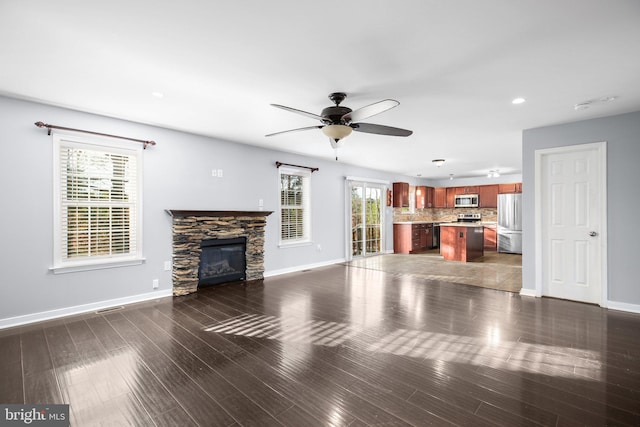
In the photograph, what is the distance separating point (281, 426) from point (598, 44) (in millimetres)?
3399

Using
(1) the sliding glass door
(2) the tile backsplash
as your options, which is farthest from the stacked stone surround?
(2) the tile backsplash

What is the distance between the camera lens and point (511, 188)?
9.08 metres

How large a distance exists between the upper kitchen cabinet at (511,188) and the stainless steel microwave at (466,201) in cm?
76

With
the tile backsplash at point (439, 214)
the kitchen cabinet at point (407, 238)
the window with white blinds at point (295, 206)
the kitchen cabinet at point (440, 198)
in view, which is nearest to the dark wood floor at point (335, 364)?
the window with white blinds at point (295, 206)

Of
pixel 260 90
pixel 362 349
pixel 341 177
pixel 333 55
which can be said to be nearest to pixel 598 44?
pixel 333 55

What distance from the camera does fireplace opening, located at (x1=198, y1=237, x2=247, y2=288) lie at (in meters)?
4.84

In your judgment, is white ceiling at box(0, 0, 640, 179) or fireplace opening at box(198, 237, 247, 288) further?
fireplace opening at box(198, 237, 247, 288)

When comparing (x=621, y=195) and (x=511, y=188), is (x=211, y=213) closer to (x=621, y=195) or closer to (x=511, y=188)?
(x=621, y=195)

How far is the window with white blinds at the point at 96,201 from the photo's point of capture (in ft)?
11.7

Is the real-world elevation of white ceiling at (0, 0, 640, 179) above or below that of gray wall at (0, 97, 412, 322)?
above

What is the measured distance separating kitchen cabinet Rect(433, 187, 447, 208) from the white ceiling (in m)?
6.74

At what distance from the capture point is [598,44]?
86.8 inches

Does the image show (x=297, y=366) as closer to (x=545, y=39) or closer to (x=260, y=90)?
(x=260, y=90)
